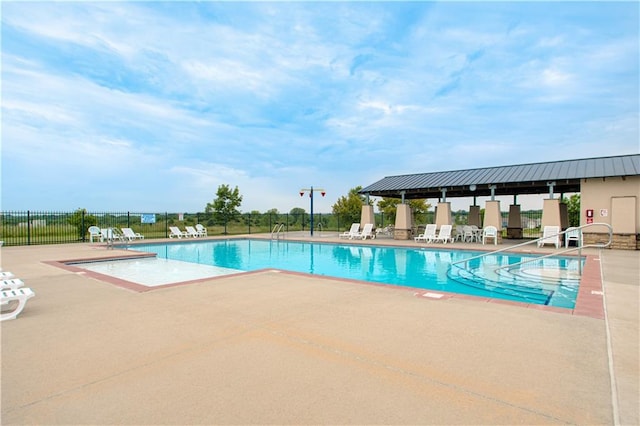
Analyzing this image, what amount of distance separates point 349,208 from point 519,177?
13478mm

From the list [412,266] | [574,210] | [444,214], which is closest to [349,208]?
[444,214]

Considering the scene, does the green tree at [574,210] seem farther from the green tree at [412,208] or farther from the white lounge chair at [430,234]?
the white lounge chair at [430,234]

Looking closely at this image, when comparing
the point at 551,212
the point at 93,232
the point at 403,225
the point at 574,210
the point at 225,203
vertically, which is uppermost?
the point at 225,203

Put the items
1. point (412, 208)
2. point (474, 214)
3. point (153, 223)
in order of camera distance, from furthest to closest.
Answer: point (412, 208) < point (474, 214) < point (153, 223)

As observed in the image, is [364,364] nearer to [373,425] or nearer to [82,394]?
[373,425]

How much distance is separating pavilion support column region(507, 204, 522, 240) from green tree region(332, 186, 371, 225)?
10643 millimetres

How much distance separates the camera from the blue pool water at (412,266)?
25.9 ft

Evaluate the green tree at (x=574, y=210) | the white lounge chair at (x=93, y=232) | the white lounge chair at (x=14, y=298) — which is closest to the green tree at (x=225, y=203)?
the white lounge chair at (x=93, y=232)

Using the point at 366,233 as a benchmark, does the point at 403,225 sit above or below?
above

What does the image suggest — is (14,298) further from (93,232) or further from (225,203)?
(225,203)

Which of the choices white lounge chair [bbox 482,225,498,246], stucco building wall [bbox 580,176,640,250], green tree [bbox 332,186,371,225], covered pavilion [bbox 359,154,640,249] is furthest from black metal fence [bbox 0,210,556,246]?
stucco building wall [bbox 580,176,640,250]

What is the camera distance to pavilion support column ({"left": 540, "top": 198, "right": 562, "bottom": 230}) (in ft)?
49.6

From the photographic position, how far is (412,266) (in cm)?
1161

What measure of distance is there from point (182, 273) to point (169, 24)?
7932mm
